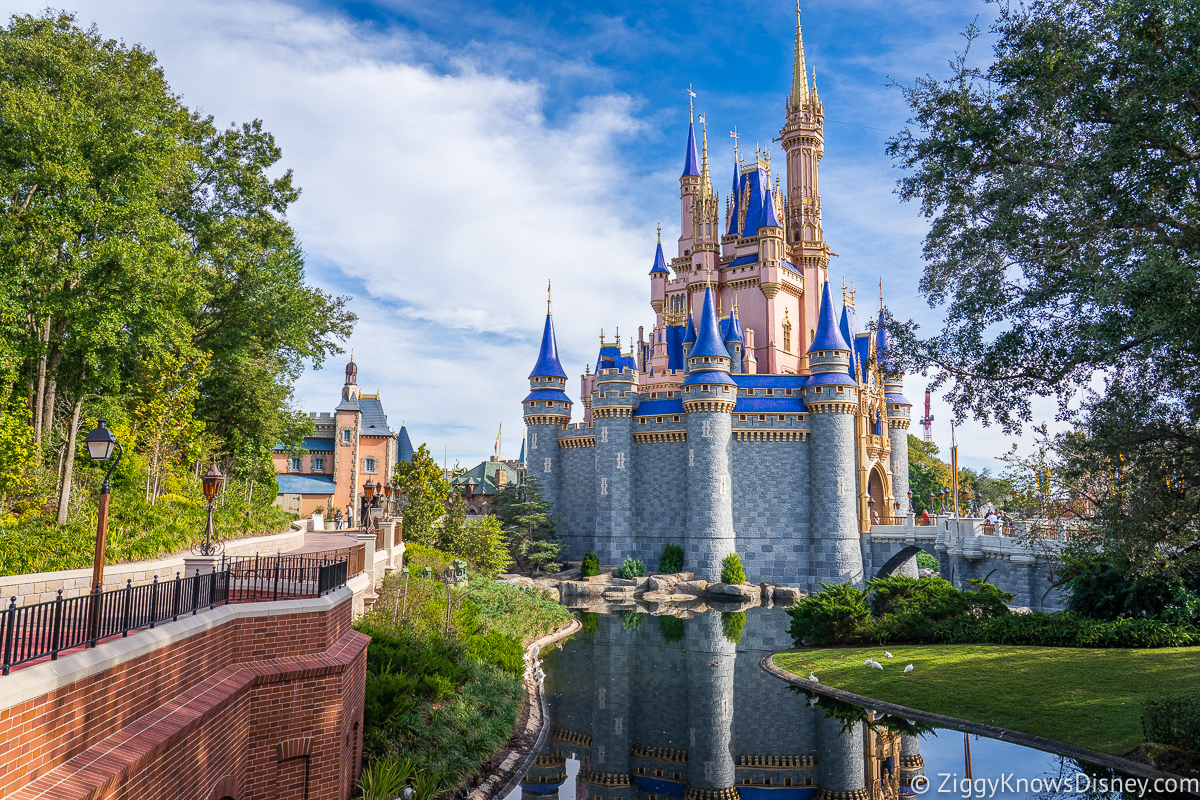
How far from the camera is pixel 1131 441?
428 inches

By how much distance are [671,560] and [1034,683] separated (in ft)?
92.5

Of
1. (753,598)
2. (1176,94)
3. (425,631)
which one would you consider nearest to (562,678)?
(425,631)

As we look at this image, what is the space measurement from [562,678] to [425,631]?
21.5ft

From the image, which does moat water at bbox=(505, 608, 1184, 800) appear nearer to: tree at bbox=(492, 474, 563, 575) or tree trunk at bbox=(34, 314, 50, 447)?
tree trunk at bbox=(34, 314, 50, 447)

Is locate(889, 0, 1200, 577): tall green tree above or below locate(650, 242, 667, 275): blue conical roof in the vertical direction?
below

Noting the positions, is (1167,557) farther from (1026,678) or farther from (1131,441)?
(1026,678)

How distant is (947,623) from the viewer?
75.1 ft

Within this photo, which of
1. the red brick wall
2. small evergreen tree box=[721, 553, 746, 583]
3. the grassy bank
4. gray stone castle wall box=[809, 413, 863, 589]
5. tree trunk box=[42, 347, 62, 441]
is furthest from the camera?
gray stone castle wall box=[809, 413, 863, 589]

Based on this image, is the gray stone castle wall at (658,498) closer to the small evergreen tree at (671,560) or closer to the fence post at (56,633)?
the small evergreen tree at (671,560)

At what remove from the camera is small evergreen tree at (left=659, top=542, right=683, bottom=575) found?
145 feet

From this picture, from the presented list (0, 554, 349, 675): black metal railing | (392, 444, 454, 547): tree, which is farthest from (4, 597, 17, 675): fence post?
(392, 444, 454, 547): tree

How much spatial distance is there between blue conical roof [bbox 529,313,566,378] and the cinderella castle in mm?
99

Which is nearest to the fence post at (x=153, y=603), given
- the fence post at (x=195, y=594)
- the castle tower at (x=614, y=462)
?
the fence post at (x=195, y=594)

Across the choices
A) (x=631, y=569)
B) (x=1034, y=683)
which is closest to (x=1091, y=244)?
(x=1034, y=683)
